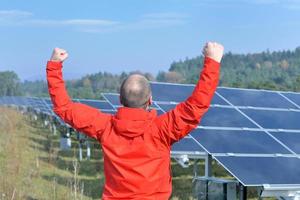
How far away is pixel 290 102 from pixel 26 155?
7.00 meters

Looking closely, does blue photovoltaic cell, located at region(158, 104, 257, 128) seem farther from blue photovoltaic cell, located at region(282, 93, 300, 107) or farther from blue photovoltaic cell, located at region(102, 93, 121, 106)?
blue photovoltaic cell, located at region(102, 93, 121, 106)

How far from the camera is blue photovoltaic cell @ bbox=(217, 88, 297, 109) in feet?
33.7

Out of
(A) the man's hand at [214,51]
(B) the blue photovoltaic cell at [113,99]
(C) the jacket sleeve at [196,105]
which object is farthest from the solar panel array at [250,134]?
(B) the blue photovoltaic cell at [113,99]

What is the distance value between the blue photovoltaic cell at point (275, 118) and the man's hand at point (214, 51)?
5016 mm

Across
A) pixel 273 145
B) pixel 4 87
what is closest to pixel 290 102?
pixel 273 145

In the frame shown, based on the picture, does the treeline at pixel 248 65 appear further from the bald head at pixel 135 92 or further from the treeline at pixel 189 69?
the bald head at pixel 135 92

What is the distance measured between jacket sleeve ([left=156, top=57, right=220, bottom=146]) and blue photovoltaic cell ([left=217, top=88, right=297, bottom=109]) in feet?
21.5

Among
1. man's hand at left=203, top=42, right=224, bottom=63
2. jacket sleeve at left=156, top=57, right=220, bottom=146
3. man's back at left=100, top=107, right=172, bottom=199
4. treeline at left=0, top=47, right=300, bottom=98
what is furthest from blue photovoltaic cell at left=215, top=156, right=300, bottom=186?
treeline at left=0, top=47, right=300, bottom=98

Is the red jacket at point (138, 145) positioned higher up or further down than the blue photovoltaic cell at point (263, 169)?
higher up

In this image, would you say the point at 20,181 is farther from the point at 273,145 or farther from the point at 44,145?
the point at 44,145

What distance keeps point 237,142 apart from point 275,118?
5.48ft

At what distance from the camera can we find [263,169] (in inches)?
257

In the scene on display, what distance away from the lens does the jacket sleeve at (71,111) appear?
378 centimetres

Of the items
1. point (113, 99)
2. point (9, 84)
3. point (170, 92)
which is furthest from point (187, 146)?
point (9, 84)
